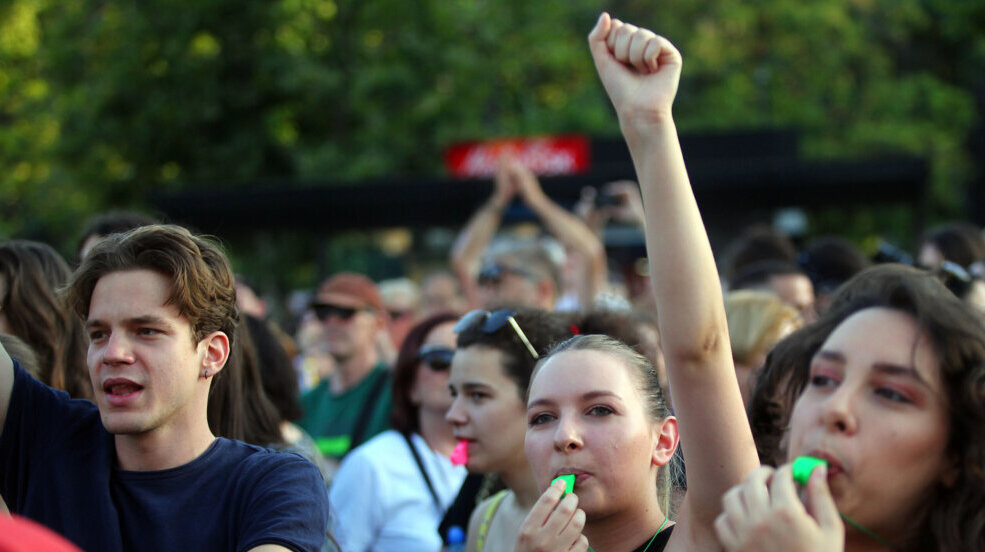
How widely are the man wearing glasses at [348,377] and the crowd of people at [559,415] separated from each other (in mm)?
1080

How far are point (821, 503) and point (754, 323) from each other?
9.24 feet

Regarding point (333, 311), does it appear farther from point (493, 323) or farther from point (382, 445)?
point (493, 323)

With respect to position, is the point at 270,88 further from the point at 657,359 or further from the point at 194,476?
the point at 194,476

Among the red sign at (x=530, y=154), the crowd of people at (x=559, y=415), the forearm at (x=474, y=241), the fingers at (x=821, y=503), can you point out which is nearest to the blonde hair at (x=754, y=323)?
the crowd of people at (x=559, y=415)

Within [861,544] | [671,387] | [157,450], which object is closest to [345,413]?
[157,450]

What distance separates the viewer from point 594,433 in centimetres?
273

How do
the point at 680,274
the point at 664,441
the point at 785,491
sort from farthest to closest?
the point at 664,441
the point at 680,274
the point at 785,491

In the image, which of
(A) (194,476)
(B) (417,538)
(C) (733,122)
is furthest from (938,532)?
(C) (733,122)

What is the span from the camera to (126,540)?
2523 millimetres

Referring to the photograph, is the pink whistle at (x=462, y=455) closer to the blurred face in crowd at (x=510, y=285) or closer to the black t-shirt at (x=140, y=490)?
the black t-shirt at (x=140, y=490)

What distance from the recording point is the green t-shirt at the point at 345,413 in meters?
5.71

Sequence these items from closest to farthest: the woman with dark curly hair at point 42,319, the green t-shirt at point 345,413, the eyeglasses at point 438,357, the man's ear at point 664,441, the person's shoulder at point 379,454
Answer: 1. the man's ear at point 664,441
2. the woman with dark curly hair at point 42,319
3. the person's shoulder at point 379,454
4. the eyeglasses at point 438,357
5. the green t-shirt at point 345,413

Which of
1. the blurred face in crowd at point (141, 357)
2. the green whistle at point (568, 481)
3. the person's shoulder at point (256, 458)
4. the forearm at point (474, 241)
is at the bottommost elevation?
the green whistle at point (568, 481)

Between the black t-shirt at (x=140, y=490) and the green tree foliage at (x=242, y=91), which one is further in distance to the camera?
the green tree foliage at (x=242, y=91)
